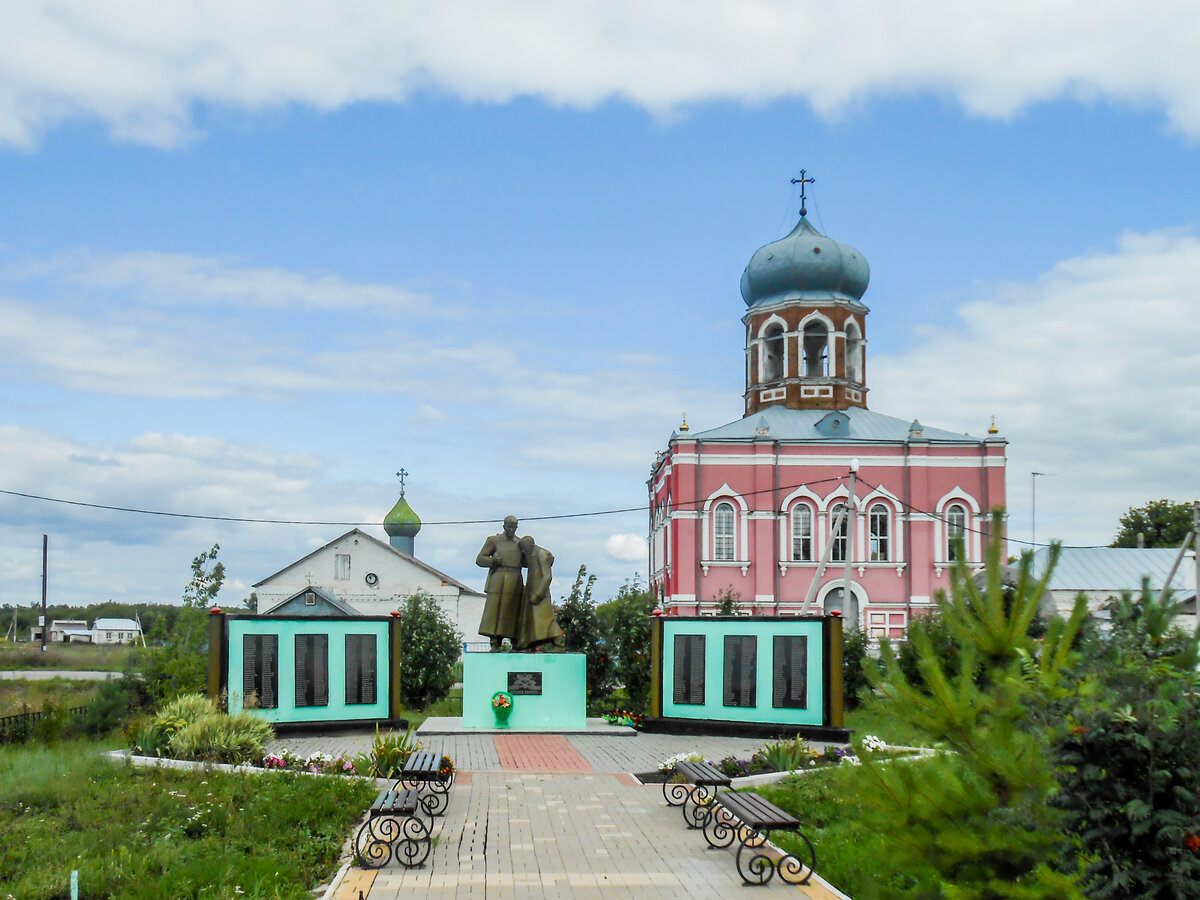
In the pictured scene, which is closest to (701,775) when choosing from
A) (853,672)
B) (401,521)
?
(853,672)

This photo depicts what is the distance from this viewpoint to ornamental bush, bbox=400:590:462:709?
931 inches

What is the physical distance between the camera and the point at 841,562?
4262cm

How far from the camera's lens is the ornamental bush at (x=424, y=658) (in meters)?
23.7

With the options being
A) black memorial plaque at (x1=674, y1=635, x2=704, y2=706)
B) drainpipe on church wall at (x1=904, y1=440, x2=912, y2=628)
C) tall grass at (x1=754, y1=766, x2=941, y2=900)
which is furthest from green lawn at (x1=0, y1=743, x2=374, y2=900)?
drainpipe on church wall at (x1=904, y1=440, x2=912, y2=628)

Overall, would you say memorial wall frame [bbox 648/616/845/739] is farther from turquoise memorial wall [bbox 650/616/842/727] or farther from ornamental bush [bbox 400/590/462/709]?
ornamental bush [bbox 400/590/462/709]

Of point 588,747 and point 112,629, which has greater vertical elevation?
point 588,747

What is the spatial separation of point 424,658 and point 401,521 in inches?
1335

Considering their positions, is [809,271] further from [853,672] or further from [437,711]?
[437,711]

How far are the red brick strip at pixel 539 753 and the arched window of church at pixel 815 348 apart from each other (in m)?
29.6

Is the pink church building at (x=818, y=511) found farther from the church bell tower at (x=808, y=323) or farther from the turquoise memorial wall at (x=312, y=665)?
the turquoise memorial wall at (x=312, y=665)

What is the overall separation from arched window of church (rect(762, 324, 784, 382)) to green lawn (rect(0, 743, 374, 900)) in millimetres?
35989

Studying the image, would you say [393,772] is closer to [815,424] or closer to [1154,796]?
[1154,796]

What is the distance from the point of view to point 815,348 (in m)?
45.5

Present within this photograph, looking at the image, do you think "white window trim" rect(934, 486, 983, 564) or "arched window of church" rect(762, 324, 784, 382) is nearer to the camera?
"white window trim" rect(934, 486, 983, 564)
